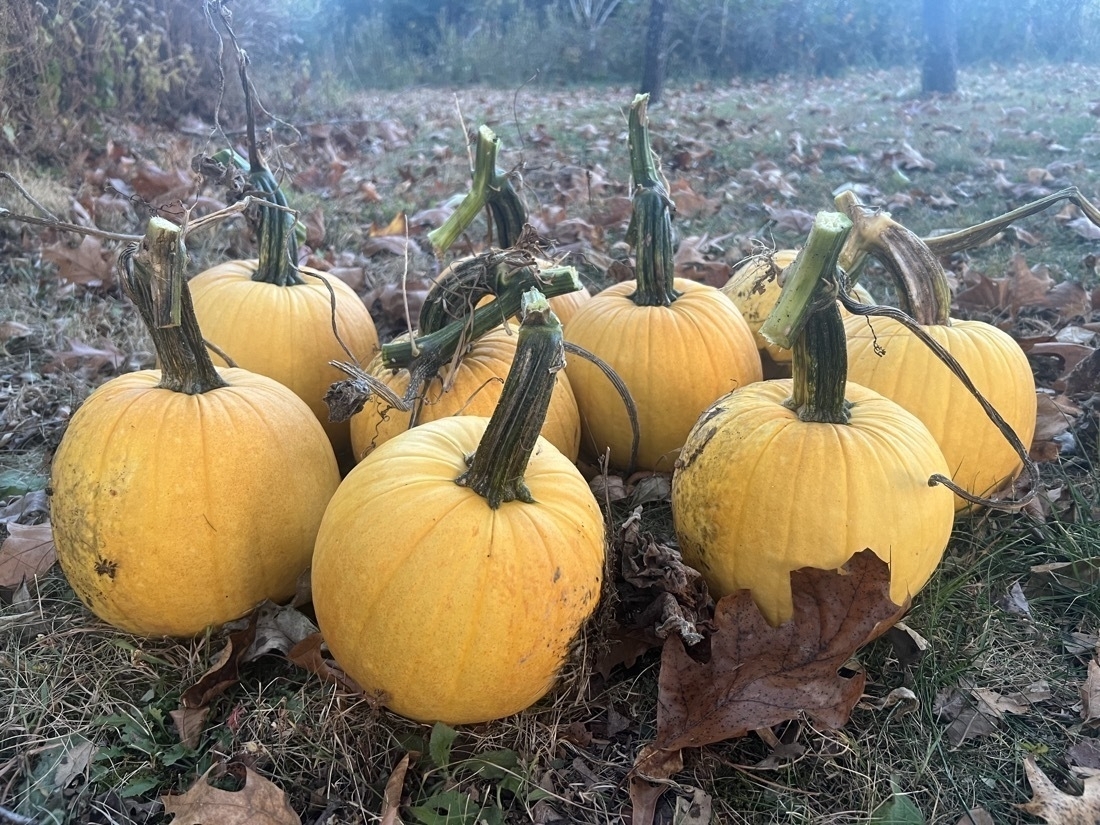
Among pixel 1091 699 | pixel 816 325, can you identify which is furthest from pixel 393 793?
pixel 1091 699

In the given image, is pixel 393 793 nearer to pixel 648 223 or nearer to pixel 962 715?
pixel 962 715

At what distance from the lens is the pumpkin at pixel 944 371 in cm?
251

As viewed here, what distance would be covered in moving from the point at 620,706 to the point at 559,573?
1.60 ft

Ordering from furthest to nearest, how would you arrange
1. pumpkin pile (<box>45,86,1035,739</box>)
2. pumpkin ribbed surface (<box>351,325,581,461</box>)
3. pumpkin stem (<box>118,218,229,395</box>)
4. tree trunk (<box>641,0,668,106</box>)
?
tree trunk (<box>641,0,668,106</box>) → pumpkin ribbed surface (<box>351,325,581,461</box>) → pumpkin stem (<box>118,218,229,395</box>) → pumpkin pile (<box>45,86,1035,739</box>)

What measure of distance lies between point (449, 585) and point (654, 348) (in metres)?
1.32

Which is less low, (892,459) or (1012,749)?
(892,459)

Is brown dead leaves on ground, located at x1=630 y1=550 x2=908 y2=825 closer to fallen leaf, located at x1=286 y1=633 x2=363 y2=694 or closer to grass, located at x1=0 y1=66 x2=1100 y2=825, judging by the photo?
grass, located at x1=0 y1=66 x2=1100 y2=825

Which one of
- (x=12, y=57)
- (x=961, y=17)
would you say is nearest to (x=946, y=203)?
(x=12, y=57)

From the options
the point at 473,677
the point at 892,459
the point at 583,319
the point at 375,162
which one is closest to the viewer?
the point at 473,677

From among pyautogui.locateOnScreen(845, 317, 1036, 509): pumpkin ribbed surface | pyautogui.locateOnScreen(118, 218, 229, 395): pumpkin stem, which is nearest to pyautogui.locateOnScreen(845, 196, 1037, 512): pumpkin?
pyautogui.locateOnScreen(845, 317, 1036, 509): pumpkin ribbed surface

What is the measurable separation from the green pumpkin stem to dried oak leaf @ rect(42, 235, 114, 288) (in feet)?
10.1

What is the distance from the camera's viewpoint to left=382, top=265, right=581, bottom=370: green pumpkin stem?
2.38m

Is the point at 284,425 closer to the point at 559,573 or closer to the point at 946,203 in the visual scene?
the point at 559,573

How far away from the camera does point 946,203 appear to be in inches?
247
